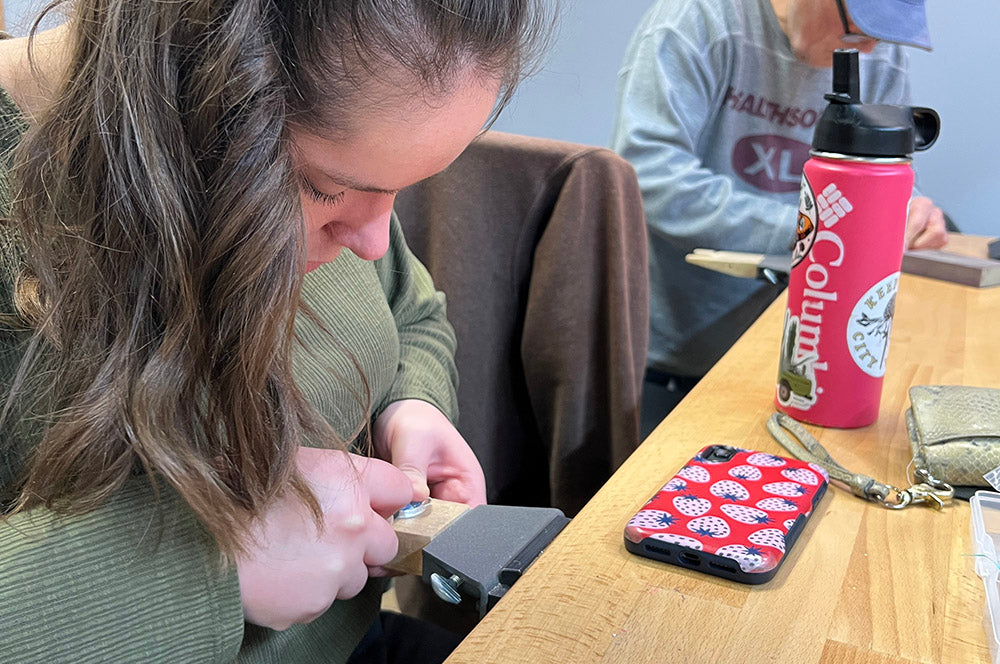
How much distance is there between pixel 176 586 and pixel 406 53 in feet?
1.04

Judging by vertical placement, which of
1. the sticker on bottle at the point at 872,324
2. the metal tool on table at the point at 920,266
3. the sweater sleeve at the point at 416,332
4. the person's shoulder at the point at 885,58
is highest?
the person's shoulder at the point at 885,58

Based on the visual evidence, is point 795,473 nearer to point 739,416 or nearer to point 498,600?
point 739,416

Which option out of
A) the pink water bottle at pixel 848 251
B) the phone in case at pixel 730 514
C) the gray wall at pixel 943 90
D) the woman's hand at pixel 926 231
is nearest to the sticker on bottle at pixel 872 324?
the pink water bottle at pixel 848 251

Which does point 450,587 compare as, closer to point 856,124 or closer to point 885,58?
point 856,124

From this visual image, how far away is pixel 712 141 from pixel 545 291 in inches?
28.1

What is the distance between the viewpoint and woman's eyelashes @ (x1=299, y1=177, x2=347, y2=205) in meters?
0.49

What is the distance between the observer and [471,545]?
57cm

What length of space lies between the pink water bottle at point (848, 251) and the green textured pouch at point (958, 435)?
0.05 metres

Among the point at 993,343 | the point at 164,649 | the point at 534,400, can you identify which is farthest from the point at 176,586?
the point at 993,343

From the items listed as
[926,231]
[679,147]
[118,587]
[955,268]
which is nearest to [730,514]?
[118,587]

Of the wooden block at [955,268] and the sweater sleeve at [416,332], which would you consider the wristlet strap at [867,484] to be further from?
the wooden block at [955,268]

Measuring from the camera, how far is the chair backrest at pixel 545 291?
3.42ft

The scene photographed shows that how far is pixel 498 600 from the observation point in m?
0.52

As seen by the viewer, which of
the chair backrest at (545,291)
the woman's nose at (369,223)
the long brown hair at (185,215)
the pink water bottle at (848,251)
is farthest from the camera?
the chair backrest at (545,291)
